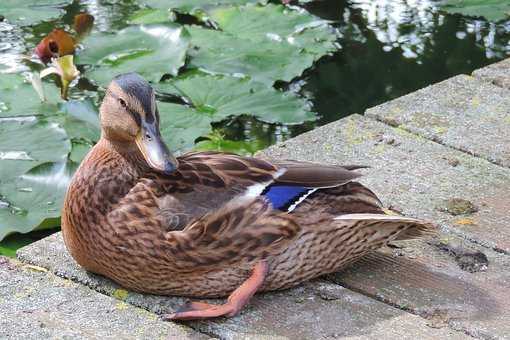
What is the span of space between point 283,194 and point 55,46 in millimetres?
2586

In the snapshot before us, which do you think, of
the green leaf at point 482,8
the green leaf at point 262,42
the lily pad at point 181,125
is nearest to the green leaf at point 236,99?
the lily pad at point 181,125

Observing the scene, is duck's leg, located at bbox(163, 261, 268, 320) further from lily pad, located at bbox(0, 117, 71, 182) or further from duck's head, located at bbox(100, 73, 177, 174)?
lily pad, located at bbox(0, 117, 71, 182)

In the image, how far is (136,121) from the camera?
342cm

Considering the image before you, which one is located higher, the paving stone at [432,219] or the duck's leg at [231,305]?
the duck's leg at [231,305]

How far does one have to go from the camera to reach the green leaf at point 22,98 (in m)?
5.09

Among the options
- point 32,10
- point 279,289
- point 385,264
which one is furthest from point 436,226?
point 32,10

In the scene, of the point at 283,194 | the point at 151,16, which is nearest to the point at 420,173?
the point at 283,194

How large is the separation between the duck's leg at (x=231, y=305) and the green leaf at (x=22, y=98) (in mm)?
2015

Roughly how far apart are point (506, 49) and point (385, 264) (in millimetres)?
3002

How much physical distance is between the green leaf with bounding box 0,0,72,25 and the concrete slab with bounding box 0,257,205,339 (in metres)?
2.80

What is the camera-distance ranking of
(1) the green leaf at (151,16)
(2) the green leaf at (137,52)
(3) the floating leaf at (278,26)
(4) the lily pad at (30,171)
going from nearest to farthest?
(4) the lily pad at (30,171) → (2) the green leaf at (137,52) → (3) the floating leaf at (278,26) → (1) the green leaf at (151,16)

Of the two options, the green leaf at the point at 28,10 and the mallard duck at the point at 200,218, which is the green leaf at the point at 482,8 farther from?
the mallard duck at the point at 200,218

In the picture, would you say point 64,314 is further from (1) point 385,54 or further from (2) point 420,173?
(1) point 385,54

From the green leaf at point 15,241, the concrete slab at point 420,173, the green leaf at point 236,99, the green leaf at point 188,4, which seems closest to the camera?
the concrete slab at point 420,173
